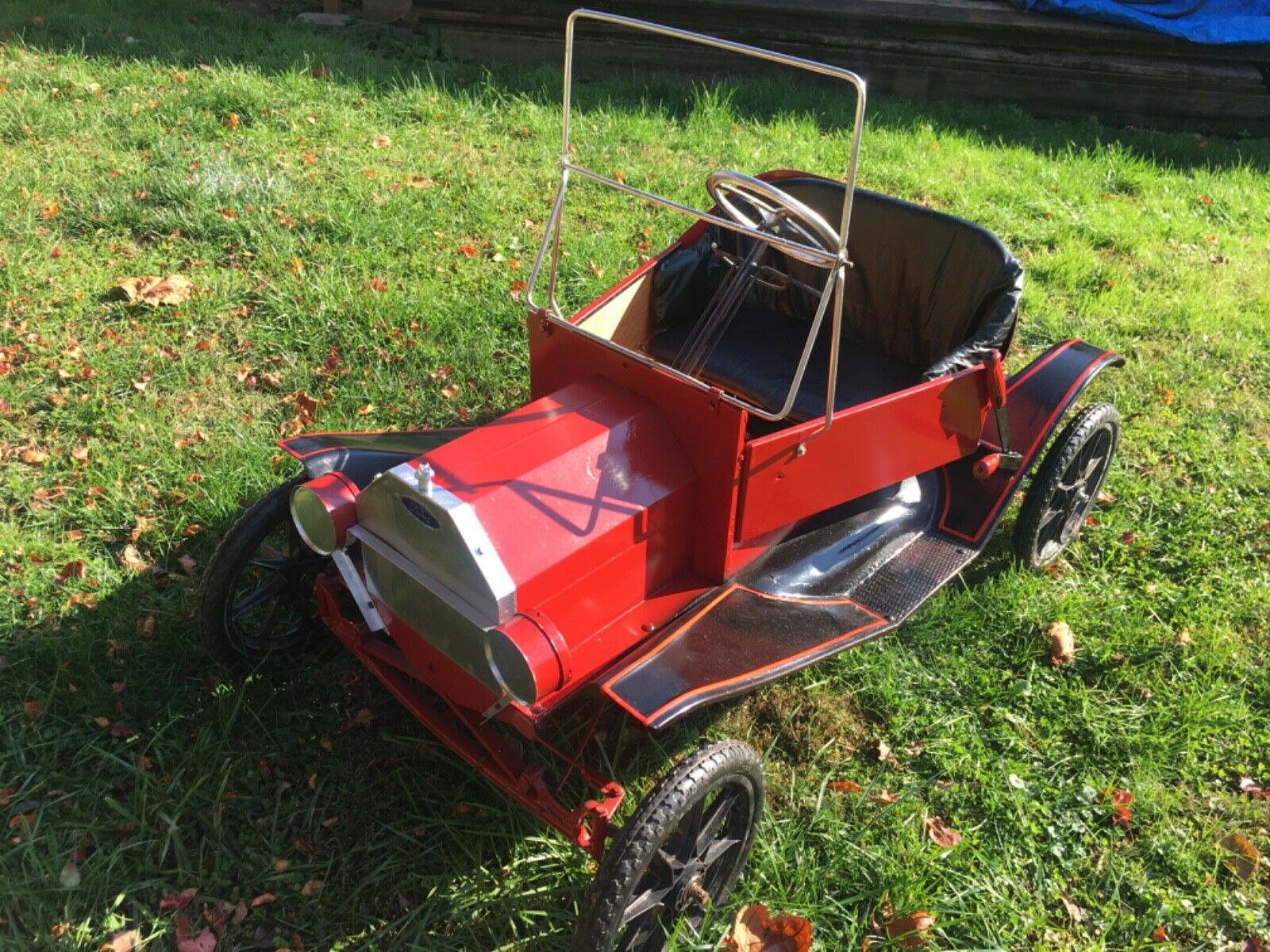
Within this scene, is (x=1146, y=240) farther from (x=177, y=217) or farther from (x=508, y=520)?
(x=177, y=217)

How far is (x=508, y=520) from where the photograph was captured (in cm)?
241

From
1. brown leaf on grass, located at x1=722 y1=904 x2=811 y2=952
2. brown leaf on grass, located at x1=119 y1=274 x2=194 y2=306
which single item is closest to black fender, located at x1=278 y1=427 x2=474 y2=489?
brown leaf on grass, located at x1=722 y1=904 x2=811 y2=952

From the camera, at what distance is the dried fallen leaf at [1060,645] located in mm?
3406

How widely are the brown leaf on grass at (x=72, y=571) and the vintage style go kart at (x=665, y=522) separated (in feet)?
1.85

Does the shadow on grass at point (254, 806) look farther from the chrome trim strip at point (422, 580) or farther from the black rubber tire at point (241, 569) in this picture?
the chrome trim strip at point (422, 580)

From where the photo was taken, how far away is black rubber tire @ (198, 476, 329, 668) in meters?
2.87

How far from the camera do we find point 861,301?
3.96 m

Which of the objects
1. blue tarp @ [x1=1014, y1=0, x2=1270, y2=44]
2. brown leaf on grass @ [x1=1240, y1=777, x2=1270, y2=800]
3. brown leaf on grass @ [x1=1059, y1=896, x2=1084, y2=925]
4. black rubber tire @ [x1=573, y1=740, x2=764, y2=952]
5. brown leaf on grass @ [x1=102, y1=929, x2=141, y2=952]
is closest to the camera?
black rubber tire @ [x1=573, y1=740, x2=764, y2=952]

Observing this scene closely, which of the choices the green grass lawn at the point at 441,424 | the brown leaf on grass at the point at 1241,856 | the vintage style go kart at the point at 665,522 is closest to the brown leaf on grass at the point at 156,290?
the green grass lawn at the point at 441,424

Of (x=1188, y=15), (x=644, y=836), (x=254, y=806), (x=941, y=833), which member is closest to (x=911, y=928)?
(x=941, y=833)

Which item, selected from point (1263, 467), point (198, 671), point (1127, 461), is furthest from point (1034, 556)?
point (198, 671)

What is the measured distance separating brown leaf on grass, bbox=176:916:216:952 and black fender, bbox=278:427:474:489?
1.20 meters

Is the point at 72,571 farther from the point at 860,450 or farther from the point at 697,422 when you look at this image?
the point at 860,450

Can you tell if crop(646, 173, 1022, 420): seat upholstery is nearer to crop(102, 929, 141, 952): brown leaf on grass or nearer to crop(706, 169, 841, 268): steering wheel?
crop(706, 169, 841, 268): steering wheel
